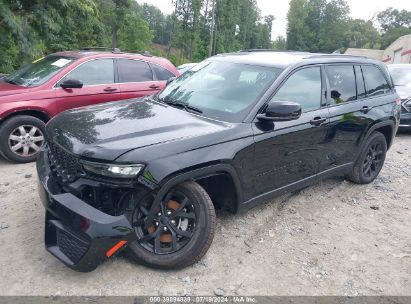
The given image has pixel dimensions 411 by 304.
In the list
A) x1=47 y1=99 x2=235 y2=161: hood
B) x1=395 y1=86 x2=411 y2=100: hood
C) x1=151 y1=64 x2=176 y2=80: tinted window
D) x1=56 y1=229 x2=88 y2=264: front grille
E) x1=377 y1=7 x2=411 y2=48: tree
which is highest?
x1=377 y1=7 x2=411 y2=48: tree

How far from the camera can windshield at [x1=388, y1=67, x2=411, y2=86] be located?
9.74 m

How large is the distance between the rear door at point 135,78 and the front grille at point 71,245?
377 centimetres

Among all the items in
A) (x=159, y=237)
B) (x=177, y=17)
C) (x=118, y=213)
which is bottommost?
(x=159, y=237)

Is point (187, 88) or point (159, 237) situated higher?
point (187, 88)

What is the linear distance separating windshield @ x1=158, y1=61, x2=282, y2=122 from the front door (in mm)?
202

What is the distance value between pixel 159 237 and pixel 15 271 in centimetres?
117

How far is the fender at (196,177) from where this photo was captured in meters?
2.90

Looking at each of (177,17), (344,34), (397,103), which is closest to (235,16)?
(177,17)

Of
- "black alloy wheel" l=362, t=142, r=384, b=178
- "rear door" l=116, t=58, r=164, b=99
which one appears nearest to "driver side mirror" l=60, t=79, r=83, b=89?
"rear door" l=116, t=58, r=164, b=99

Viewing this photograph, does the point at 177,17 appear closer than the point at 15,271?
No

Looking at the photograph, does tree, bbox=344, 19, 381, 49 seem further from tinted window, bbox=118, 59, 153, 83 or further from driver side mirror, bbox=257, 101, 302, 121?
driver side mirror, bbox=257, 101, 302, 121

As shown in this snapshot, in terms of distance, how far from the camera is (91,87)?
601cm

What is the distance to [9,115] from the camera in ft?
17.1

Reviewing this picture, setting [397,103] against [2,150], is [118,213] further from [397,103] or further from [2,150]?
[397,103]
